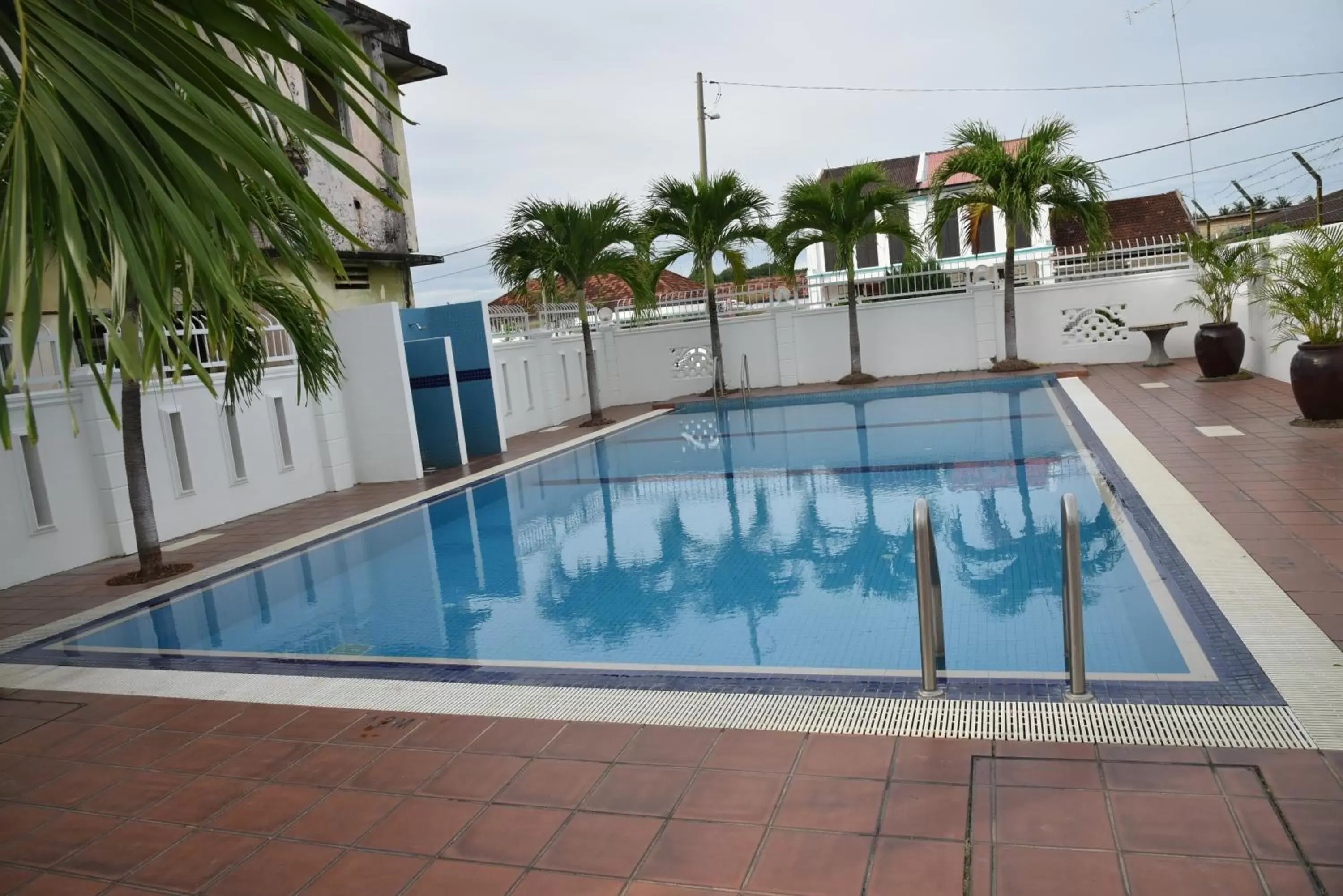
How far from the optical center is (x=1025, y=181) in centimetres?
1564

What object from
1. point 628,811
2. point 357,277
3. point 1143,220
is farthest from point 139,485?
point 1143,220

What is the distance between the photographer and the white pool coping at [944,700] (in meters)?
3.41

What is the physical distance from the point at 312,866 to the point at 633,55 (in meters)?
18.8

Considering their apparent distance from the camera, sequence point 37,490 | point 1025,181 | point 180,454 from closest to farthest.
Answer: point 37,490, point 180,454, point 1025,181

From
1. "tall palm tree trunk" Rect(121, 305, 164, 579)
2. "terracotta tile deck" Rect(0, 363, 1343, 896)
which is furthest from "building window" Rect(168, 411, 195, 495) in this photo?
"terracotta tile deck" Rect(0, 363, 1343, 896)

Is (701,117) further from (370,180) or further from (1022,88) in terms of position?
(370,180)

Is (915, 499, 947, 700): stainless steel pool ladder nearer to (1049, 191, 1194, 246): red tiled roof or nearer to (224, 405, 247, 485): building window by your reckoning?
(224, 405, 247, 485): building window

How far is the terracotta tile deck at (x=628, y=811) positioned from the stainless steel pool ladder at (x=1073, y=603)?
1.69 ft

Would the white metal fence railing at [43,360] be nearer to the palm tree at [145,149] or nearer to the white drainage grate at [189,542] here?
the white drainage grate at [189,542]

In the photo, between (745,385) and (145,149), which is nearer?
(145,149)

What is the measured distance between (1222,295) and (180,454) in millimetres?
14091

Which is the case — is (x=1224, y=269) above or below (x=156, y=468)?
above

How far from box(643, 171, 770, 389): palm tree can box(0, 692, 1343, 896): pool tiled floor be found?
14215 millimetres

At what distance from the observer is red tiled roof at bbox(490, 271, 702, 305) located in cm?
1622
